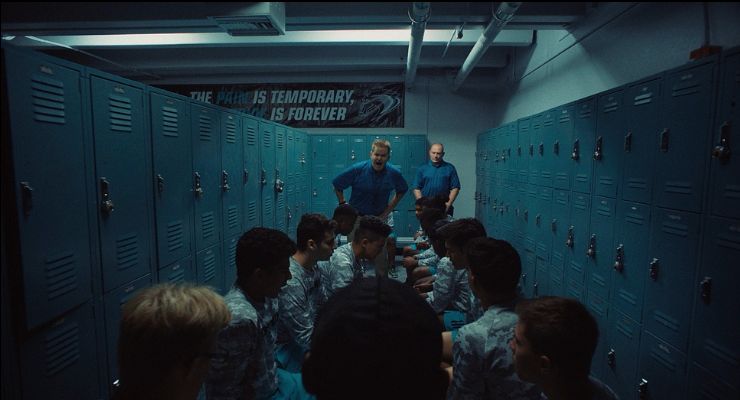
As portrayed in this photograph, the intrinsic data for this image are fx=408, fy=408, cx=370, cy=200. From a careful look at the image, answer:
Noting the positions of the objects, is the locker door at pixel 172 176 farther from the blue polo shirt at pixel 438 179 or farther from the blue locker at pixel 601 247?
the blue polo shirt at pixel 438 179

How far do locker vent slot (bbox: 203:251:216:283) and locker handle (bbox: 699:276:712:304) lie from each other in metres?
2.88

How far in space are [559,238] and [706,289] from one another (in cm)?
158

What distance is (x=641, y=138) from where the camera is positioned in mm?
2252

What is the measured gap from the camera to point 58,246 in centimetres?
162

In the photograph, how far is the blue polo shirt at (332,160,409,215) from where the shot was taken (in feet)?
15.2

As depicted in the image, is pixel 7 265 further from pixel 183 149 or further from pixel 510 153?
pixel 510 153

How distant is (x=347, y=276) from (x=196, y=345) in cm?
169

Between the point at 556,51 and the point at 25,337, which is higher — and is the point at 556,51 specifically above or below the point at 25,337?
above

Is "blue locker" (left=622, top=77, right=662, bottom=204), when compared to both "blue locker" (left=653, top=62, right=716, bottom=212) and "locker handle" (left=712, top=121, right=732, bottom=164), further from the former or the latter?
"locker handle" (left=712, top=121, right=732, bottom=164)

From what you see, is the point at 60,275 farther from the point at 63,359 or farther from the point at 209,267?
the point at 209,267

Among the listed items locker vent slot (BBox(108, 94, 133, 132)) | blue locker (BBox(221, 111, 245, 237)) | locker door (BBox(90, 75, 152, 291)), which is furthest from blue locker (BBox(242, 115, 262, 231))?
locker vent slot (BBox(108, 94, 133, 132))

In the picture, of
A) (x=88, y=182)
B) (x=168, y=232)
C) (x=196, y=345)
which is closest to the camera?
(x=196, y=345)

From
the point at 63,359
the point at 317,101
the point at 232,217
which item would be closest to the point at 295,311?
the point at 63,359

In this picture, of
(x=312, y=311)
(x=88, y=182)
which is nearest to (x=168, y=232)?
(x=88, y=182)
